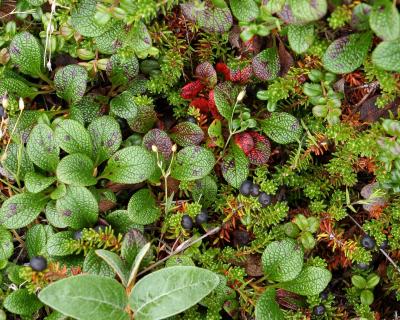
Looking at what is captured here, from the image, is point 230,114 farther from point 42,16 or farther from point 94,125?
point 42,16

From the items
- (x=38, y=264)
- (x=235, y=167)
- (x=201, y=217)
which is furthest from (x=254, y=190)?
(x=38, y=264)

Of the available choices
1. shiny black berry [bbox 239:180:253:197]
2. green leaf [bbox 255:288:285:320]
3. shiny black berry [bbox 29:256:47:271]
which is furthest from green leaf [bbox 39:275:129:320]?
shiny black berry [bbox 239:180:253:197]

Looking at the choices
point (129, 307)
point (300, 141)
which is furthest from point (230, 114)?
point (129, 307)

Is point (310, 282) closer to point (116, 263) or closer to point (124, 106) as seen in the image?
point (116, 263)

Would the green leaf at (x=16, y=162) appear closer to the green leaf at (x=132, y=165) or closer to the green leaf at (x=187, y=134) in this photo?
the green leaf at (x=132, y=165)

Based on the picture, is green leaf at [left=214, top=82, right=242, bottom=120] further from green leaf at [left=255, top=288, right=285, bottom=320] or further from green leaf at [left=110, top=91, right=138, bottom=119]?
green leaf at [left=255, top=288, right=285, bottom=320]
